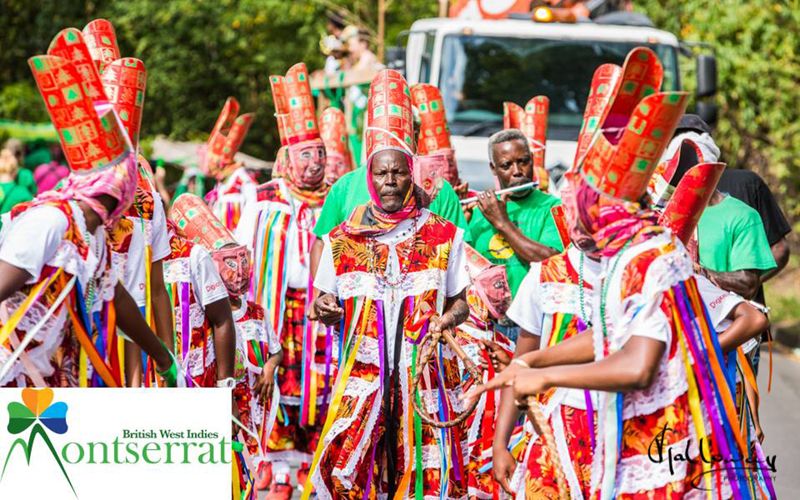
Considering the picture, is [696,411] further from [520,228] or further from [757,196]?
[757,196]

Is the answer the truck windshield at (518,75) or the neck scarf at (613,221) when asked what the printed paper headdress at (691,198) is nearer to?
the neck scarf at (613,221)

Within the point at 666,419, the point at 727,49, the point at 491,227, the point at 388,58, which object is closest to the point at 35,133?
the point at 388,58

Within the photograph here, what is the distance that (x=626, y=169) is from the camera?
399cm

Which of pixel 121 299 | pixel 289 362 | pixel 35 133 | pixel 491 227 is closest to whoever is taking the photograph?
Result: pixel 121 299

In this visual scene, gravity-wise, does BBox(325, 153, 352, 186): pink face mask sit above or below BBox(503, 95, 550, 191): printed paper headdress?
below

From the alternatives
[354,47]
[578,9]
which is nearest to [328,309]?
[578,9]

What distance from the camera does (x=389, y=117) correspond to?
610cm

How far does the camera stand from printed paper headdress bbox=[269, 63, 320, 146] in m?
8.52

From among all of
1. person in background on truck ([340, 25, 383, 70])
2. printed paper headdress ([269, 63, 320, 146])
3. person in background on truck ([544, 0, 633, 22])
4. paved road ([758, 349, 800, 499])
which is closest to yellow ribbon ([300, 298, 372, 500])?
printed paper headdress ([269, 63, 320, 146])

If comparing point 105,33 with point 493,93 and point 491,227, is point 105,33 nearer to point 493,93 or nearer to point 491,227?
point 491,227

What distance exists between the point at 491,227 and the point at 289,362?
1736mm

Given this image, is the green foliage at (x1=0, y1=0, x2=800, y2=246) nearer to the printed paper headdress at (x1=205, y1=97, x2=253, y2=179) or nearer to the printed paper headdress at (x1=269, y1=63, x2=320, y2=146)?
the printed paper headdress at (x1=205, y1=97, x2=253, y2=179)

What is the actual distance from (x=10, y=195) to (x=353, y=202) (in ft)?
18.7

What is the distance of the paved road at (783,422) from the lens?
27.4 ft
